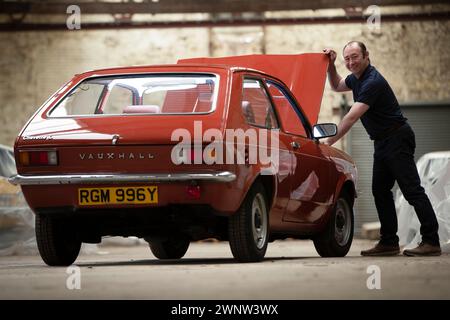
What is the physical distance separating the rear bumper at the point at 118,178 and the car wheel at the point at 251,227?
0.40 metres

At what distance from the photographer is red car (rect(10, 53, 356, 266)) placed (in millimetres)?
7016

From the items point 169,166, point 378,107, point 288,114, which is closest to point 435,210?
point 378,107

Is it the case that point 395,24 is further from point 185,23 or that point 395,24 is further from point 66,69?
point 66,69

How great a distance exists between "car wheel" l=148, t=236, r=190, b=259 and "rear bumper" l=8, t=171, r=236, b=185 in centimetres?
232

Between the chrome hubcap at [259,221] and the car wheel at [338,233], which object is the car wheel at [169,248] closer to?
the car wheel at [338,233]

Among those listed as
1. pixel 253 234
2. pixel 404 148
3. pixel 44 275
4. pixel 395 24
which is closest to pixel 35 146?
pixel 44 275

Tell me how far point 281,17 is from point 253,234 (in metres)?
12.5

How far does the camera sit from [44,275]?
6.80 metres

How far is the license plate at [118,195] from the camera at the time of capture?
706 cm

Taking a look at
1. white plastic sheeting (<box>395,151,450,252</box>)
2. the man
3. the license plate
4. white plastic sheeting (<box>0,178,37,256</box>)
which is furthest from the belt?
white plastic sheeting (<box>0,178,37,256</box>)

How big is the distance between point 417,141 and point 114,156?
13.4 m

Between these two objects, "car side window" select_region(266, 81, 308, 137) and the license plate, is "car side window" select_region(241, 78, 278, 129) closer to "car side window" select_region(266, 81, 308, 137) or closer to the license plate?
"car side window" select_region(266, 81, 308, 137)

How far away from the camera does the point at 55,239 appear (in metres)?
7.67

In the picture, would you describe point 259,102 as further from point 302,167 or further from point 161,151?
point 161,151
